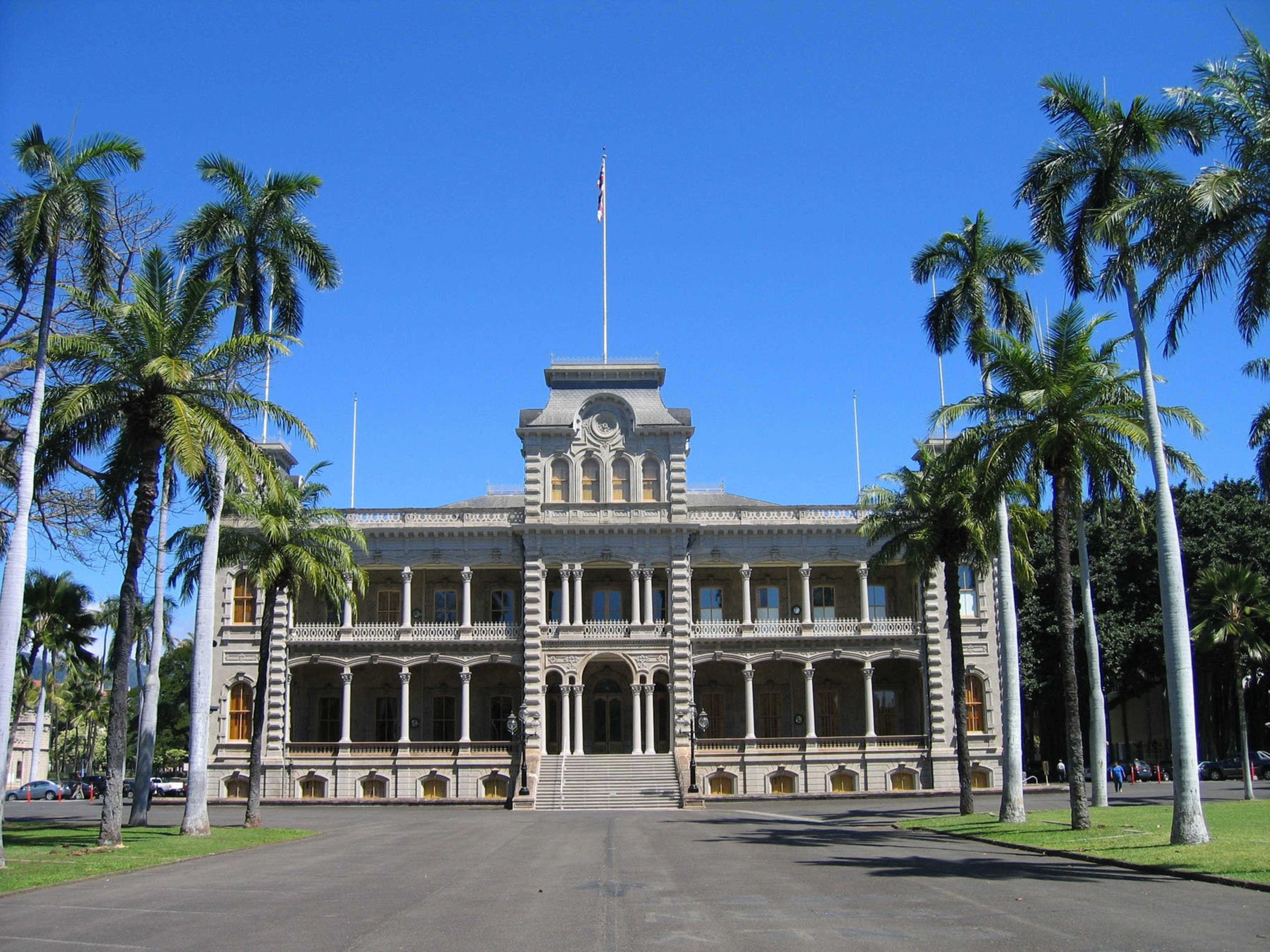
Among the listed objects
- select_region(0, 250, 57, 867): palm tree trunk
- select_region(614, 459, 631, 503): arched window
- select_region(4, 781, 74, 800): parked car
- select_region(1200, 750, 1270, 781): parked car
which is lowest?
select_region(4, 781, 74, 800): parked car

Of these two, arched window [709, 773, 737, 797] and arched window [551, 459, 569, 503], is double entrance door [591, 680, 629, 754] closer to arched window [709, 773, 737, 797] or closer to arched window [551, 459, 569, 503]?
arched window [709, 773, 737, 797]

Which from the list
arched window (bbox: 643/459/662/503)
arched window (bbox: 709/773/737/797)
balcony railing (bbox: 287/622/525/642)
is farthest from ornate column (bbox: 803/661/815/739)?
balcony railing (bbox: 287/622/525/642)

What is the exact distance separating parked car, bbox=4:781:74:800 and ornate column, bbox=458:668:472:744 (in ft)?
85.0

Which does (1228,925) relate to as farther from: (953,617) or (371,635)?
(371,635)

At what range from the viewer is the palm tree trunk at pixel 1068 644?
25859mm

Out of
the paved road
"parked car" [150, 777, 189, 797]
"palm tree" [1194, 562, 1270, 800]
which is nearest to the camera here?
the paved road

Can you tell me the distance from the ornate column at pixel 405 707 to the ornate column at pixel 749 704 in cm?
1431

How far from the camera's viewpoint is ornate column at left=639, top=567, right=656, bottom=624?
50.8 meters

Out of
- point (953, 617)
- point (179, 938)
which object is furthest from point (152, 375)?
point (953, 617)

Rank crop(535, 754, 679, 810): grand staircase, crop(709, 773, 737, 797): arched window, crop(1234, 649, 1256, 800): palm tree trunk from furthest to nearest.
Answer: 1. crop(709, 773, 737, 797): arched window
2. crop(535, 754, 679, 810): grand staircase
3. crop(1234, 649, 1256, 800): palm tree trunk

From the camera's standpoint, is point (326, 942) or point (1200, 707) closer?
point (326, 942)

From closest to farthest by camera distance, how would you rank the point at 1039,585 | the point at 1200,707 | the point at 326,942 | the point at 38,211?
the point at 326,942
the point at 38,211
the point at 1039,585
the point at 1200,707

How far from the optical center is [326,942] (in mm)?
12844

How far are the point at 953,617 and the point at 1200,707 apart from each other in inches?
1520
